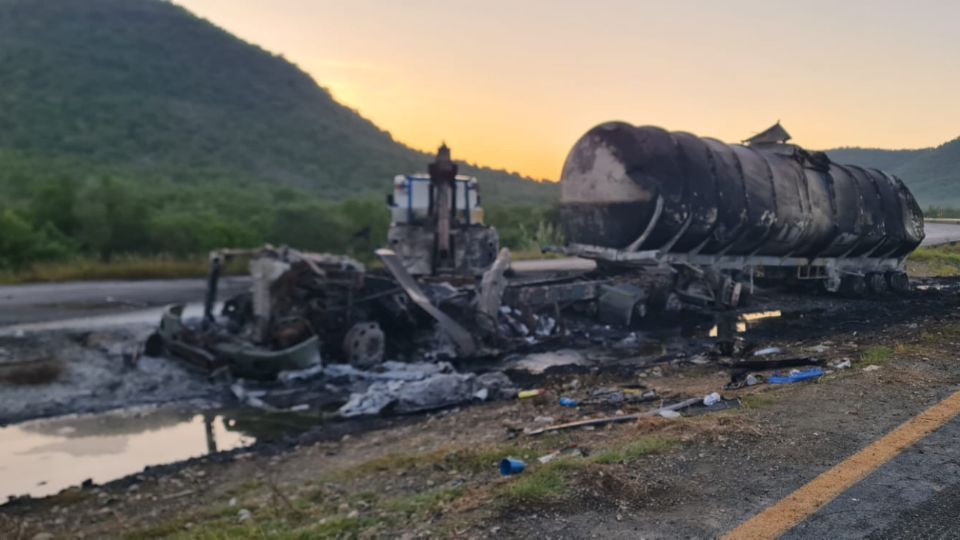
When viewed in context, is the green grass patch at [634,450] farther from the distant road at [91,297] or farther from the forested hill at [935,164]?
the forested hill at [935,164]

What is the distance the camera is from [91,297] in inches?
581

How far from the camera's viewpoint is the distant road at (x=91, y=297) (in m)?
12.6

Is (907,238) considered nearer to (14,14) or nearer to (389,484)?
(389,484)

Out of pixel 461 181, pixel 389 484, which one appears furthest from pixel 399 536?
pixel 461 181

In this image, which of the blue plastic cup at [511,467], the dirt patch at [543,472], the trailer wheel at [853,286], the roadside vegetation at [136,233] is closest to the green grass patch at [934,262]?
the trailer wheel at [853,286]

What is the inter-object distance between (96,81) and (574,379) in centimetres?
7256

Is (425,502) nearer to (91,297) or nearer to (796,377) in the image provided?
(796,377)

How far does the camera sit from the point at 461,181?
13602 millimetres

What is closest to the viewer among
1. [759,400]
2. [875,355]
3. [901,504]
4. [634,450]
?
[901,504]

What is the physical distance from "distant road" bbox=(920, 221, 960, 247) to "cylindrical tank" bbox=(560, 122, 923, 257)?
1978cm

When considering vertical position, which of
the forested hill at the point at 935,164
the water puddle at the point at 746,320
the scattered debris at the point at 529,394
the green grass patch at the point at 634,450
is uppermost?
the forested hill at the point at 935,164

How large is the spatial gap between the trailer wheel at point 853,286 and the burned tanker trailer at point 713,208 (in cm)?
54

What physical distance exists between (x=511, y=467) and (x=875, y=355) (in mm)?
4733

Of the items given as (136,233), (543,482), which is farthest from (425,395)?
(136,233)
